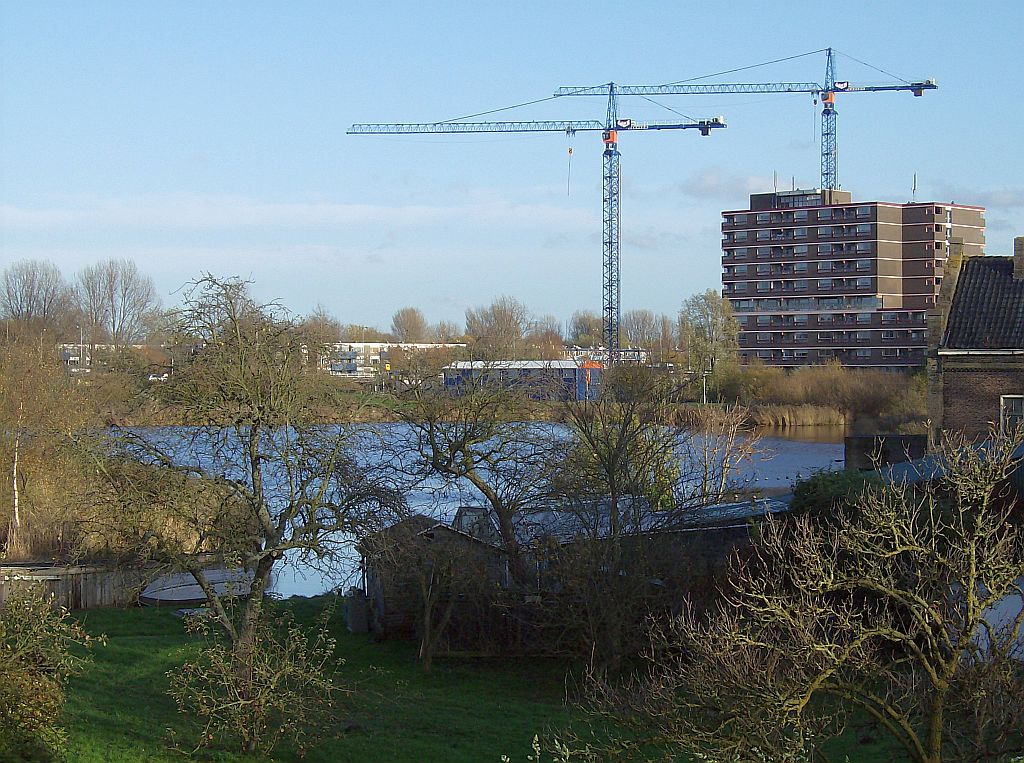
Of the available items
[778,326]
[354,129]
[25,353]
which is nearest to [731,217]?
[778,326]

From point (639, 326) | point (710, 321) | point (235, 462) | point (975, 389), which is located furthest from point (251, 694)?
point (639, 326)

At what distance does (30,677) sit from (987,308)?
25853mm

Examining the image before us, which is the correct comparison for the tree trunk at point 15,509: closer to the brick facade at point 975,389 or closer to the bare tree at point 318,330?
the bare tree at point 318,330

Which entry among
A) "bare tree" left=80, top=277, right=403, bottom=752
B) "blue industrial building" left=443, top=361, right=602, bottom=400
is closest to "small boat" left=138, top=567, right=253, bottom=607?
"blue industrial building" left=443, top=361, right=602, bottom=400

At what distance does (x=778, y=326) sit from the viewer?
317 ft

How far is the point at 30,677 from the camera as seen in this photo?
13234 mm

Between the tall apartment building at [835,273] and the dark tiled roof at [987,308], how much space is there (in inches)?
2323

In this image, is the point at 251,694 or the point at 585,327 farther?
the point at 585,327

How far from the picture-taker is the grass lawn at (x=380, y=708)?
15250 mm

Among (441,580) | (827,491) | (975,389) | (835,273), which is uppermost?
(835,273)

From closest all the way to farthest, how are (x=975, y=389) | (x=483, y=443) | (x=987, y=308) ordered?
(x=483, y=443) → (x=975, y=389) → (x=987, y=308)

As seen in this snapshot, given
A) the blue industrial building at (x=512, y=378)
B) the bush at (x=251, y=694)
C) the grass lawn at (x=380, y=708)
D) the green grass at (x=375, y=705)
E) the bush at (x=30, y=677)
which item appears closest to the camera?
the bush at (x=30, y=677)

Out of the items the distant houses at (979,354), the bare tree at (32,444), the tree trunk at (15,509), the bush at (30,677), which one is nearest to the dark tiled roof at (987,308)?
the distant houses at (979,354)

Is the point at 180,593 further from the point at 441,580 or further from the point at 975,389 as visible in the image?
the point at 975,389
